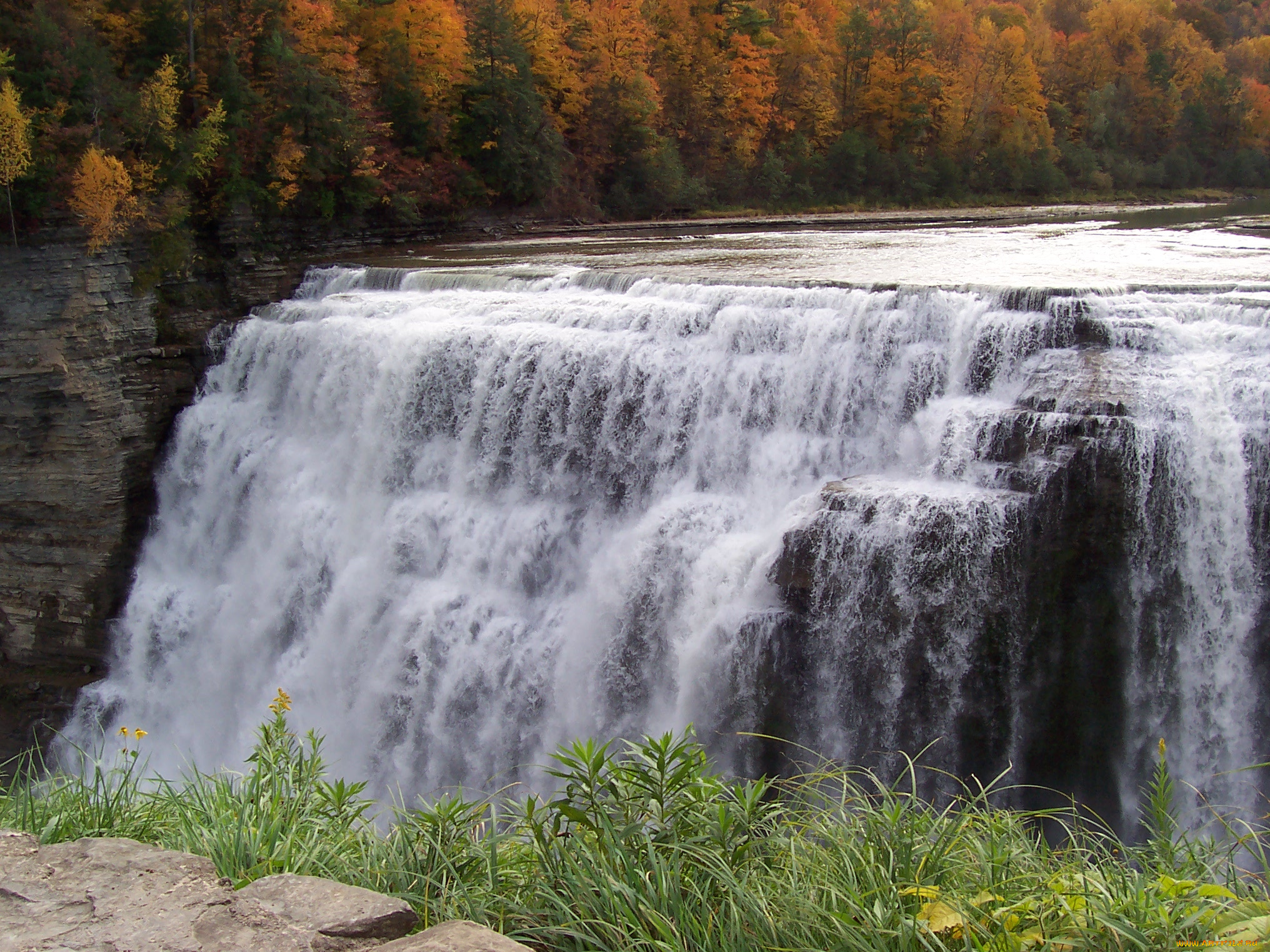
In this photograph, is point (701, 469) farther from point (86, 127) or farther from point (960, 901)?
point (86, 127)

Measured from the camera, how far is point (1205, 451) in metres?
8.62

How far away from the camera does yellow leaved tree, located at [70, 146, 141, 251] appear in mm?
15703

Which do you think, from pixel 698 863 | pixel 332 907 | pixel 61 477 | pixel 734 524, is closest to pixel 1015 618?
pixel 734 524

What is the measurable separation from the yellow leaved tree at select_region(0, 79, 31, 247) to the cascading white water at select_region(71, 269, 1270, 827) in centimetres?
404

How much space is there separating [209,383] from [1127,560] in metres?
13.8

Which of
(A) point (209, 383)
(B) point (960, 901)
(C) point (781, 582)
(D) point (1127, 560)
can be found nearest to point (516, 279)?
(A) point (209, 383)

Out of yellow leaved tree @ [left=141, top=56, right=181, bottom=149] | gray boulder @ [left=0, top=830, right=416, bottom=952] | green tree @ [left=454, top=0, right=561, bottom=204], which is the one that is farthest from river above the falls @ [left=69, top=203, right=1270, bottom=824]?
green tree @ [left=454, top=0, right=561, bottom=204]

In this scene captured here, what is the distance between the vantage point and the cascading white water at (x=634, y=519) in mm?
8797

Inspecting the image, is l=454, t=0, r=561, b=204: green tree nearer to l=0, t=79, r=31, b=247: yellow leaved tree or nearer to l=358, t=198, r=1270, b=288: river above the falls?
l=358, t=198, r=1270, b=288: river above the falls

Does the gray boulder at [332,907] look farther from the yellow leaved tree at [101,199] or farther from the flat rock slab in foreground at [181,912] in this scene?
the yellow leaved tree at [101,199]

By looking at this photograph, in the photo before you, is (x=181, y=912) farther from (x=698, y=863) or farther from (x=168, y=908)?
(x=698, y=863)

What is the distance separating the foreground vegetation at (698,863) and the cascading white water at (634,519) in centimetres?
435

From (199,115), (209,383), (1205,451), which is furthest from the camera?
(199,115)

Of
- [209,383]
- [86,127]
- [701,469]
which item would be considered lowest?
[701,469]
